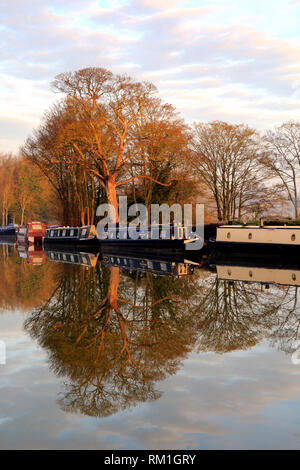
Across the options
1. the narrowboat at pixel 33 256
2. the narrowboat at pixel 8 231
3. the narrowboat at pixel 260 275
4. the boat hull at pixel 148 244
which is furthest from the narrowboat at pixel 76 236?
the narrowboat at pixel 8 231

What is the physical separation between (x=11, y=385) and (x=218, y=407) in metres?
2.28

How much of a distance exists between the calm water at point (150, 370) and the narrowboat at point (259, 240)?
10274 mm

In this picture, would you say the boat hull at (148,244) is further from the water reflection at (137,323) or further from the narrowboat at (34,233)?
the narrowboat at (34,233)

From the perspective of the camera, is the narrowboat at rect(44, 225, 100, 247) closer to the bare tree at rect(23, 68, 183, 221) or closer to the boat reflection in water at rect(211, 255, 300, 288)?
the bare tree at rect(23, 68, 183, 221)

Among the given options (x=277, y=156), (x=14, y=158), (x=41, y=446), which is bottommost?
(x=41, y=446)

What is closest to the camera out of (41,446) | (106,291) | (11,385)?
(41,446)

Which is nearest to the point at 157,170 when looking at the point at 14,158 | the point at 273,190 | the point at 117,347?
the point at 273,190

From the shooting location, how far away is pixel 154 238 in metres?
29.0

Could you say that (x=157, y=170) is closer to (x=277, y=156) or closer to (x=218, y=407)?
(x=277, y=156)

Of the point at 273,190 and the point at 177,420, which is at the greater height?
the point at 273,190

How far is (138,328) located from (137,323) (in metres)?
0.43

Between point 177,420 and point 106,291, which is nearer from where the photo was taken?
point 177,420

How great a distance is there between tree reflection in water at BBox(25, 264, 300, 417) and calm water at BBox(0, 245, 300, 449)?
2 cm

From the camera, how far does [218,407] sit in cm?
501
